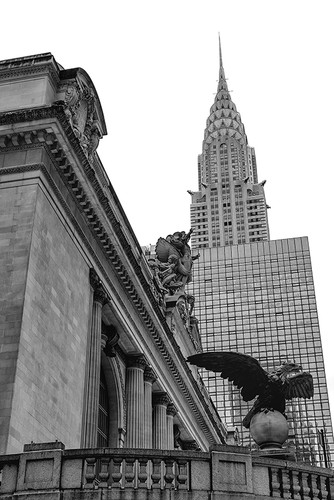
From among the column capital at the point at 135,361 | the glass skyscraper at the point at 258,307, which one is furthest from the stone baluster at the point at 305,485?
the glass skyscraper at the point at 258,307

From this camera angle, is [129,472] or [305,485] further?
[305,485]

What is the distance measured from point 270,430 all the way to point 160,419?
27.6m

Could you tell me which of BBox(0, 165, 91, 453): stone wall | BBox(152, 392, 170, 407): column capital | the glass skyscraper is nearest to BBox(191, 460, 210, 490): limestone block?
BBox(0, 165, 91, 453): stone wall

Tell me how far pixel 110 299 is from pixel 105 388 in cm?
647

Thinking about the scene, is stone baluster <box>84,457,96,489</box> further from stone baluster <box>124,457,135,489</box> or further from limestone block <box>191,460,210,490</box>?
limestone block <box>191,460,210,490</box>

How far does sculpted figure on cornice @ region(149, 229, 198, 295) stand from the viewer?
5231cm

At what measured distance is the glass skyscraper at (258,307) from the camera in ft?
385

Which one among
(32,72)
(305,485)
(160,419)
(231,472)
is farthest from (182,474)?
(160,419)

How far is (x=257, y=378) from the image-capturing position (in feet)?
64.7

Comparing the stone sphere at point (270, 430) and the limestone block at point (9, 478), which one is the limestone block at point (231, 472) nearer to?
the stone sphere at point (270, 430)

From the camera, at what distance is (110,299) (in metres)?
34.8

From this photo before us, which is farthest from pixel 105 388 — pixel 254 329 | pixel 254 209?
pixel 254 209

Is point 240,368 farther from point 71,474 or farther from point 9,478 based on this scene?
point 9,478

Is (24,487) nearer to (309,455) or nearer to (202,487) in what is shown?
(202,487)
